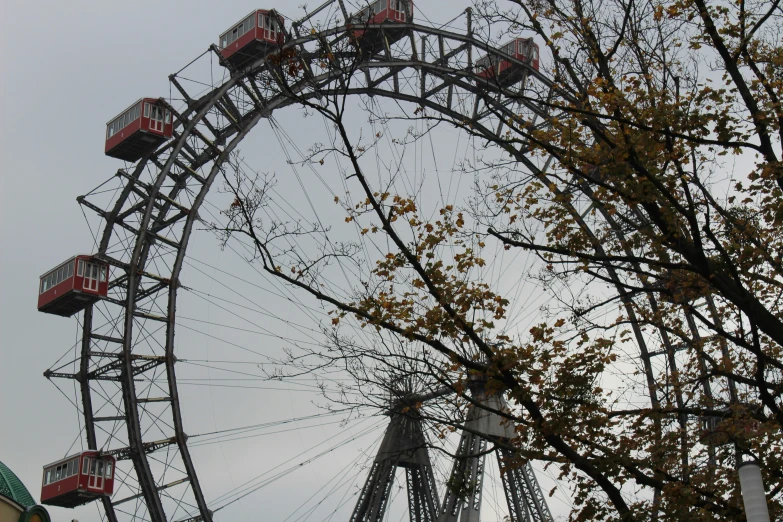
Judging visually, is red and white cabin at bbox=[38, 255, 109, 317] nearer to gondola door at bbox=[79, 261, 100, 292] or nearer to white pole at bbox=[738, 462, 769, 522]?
gondola door at bbox=[79, 261, 100, 292]

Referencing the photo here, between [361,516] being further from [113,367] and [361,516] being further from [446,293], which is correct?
[446,293]

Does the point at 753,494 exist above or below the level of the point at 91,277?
below

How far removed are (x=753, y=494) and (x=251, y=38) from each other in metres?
27.8

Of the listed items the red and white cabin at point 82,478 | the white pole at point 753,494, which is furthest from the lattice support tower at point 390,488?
the white pole at point 753,494

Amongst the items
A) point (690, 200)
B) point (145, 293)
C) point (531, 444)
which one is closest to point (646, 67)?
point (690, 200)

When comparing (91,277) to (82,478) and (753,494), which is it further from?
(753,494)

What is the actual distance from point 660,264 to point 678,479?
302 centimetres

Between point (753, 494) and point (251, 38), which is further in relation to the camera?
point (251, 38)

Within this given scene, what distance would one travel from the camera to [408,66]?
1388 inches

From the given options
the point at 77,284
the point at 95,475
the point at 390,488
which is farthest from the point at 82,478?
the point at 390,488

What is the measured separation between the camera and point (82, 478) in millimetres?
36500

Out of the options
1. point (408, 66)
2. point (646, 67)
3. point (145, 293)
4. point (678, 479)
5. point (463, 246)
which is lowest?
point (678, 479)

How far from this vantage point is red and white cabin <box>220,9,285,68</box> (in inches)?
1422

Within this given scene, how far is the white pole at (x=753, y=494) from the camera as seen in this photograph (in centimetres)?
1109
